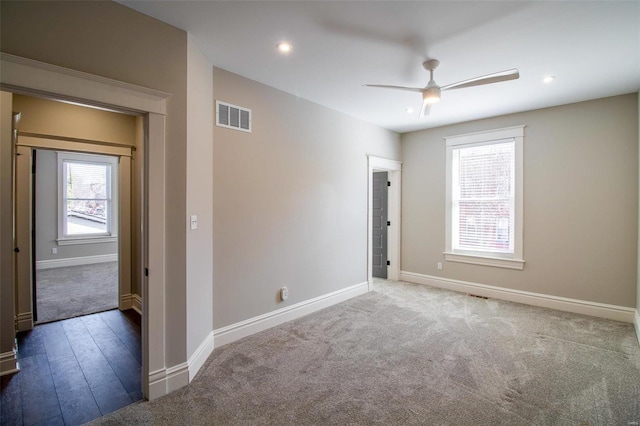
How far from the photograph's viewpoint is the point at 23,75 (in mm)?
1788

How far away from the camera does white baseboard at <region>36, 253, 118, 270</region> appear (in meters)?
6.78

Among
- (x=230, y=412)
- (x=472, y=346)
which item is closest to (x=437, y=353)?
(x=472, y=346)

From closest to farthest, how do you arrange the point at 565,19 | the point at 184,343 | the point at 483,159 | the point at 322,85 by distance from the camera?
1. the point at 565,19
2. the point at 184,343
3. the point at 322,85
4. the point at 483,159

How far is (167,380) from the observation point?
239cm

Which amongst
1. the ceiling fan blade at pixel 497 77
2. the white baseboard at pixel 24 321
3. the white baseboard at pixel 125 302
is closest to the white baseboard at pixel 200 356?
the white baseboard at pixel 125 302

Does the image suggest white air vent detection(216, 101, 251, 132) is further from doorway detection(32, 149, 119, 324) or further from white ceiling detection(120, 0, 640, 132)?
doorway detection(32, 149, 119, 324)

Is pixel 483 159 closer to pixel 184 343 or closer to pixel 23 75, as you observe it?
pixel 184 343

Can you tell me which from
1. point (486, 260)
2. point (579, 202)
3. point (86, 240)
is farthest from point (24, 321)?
point (579, 202)

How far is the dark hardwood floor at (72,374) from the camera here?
2.19 meters

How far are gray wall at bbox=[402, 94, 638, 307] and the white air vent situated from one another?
375cm

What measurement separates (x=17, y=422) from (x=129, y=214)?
274cm

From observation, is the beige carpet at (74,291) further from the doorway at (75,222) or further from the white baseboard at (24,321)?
the white baseboard at (24,321)

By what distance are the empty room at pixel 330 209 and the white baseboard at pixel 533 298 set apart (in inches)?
1.2

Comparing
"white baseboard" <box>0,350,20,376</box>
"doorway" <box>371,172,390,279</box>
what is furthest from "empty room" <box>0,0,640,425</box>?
"doorway" <box>371,172,390,279</box>
